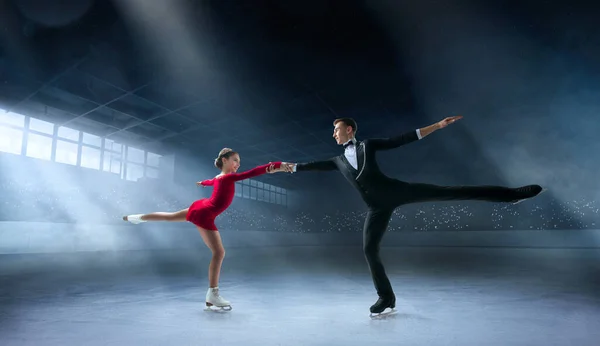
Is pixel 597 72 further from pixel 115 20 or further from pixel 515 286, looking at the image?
pixel 115 20

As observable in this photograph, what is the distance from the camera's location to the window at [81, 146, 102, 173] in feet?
38.9

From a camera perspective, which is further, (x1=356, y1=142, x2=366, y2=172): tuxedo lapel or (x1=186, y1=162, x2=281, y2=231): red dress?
(x1=186, y1=162, x2=281, y2=231): red dress

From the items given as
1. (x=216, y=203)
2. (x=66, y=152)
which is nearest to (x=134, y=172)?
(x=66, y=152)

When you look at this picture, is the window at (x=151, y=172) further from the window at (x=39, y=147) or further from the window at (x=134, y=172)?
the window at (x=39, y=147)

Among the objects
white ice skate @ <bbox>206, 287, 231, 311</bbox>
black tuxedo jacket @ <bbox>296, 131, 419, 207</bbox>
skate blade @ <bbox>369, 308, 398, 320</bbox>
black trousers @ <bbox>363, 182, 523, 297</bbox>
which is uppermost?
black tuxedo jacket @ <bbox>296, 131, 419, 207</bbox>

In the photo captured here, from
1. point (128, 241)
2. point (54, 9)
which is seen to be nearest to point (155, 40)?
point (54, 9)

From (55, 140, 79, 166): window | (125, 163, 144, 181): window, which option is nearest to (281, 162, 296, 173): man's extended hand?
(55, 140, 79, 166): window

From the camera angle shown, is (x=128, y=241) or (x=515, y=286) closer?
(x=515, y=286)

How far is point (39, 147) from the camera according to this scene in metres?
10.6

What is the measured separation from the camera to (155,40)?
6.36 meters

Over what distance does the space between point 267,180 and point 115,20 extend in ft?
48.0

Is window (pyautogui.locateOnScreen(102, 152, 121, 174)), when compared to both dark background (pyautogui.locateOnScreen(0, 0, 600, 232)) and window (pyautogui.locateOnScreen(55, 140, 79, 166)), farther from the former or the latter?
window (pyautogui.locateOnScreen(55, 140, 79, 166))

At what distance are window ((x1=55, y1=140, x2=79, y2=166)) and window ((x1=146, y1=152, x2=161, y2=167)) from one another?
2.83m

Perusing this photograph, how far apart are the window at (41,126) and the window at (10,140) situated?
41 centimetres
